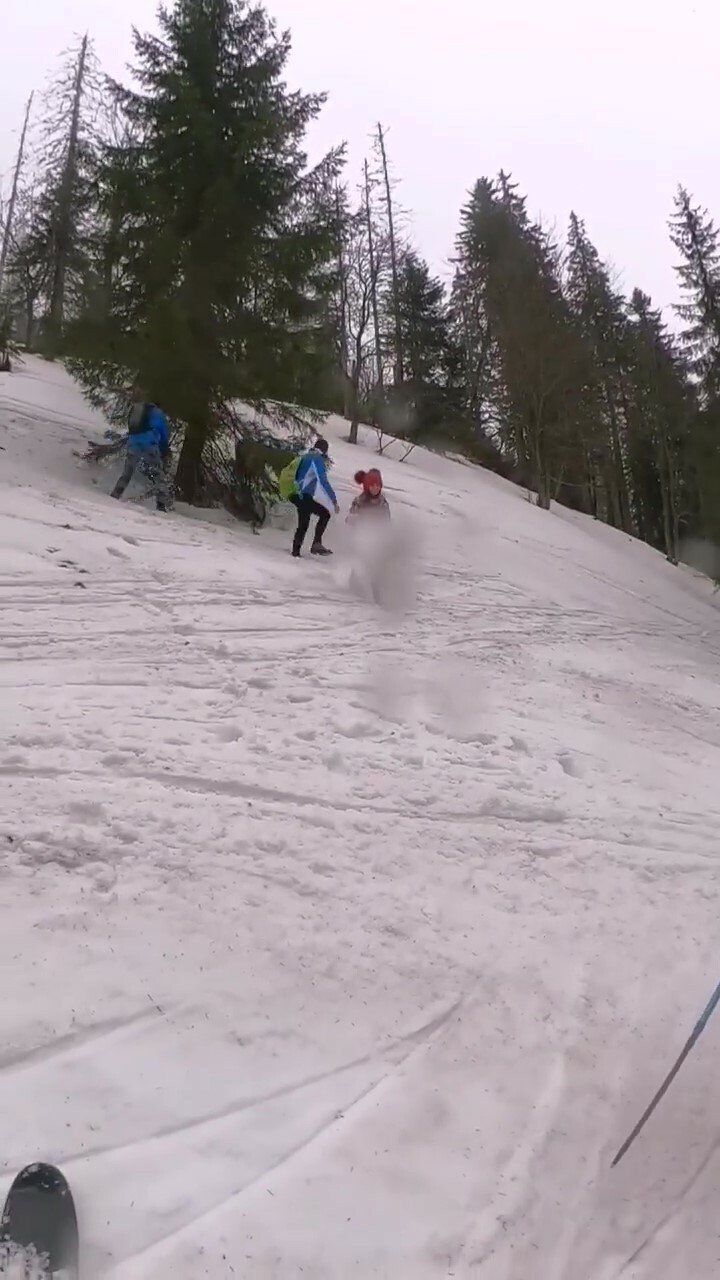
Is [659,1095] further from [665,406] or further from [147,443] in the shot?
[665,406]

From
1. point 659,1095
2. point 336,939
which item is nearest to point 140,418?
point 336,939

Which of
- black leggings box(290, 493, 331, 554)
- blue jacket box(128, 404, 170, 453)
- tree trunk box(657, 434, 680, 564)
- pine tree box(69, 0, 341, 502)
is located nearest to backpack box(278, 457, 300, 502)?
black leggings box(290, 493, 331, 554)

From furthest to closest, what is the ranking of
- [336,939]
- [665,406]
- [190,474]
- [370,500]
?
[665,406] → [370,500] → [190,474] → [336,939]

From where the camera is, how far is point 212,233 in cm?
1208

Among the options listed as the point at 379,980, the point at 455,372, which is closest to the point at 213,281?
the point at 379,980

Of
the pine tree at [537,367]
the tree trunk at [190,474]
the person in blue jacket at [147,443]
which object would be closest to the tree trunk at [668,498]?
the pine tree at [537,367]

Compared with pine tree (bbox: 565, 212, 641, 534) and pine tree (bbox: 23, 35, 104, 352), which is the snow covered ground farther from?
pine tree (bbox: 565, 212, 641, 534)

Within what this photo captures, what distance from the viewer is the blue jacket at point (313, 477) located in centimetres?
1173

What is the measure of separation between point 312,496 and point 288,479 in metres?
0.84

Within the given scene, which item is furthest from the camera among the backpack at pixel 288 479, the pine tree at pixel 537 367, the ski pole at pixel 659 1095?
the pine tree at pixel 537 367

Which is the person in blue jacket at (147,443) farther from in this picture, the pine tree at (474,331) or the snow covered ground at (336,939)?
the pine tree at (474,331)

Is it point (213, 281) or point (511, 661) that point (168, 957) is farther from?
point (213, 281)

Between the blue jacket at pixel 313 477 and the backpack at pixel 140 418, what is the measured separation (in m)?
2.18

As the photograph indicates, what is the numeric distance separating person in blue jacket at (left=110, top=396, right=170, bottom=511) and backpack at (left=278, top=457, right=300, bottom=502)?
1.73 m
